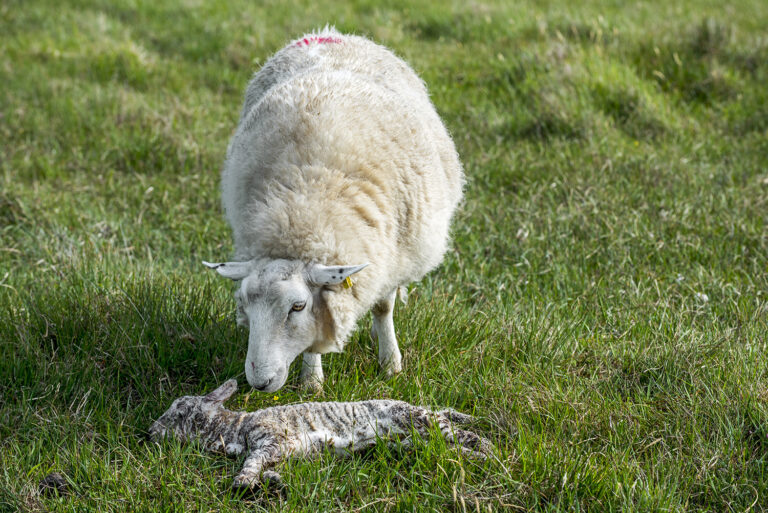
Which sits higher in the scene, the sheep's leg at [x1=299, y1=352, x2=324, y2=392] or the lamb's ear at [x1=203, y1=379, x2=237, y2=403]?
the lamb's ear at [x1=203, y1=379, x2=237, y2=403]

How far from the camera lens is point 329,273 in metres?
2.90

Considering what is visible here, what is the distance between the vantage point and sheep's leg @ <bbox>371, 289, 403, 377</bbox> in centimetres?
371

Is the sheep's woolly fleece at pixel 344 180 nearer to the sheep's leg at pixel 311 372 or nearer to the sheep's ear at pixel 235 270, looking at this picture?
the sheep's ear at pixel 235 270

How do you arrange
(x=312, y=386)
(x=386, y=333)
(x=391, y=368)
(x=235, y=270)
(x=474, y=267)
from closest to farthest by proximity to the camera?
(x=235, y=270), (x=312, y=386), (x=391, y=368), (x=386, y=333), (x=474, y=267)

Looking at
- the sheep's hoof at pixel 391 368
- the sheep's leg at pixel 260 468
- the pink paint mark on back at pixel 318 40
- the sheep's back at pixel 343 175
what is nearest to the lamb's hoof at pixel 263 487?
the sheep's leg at pixel 260 468

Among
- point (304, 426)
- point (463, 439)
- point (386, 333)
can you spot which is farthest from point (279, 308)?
point (386, 333)

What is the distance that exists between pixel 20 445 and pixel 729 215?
4281 mm

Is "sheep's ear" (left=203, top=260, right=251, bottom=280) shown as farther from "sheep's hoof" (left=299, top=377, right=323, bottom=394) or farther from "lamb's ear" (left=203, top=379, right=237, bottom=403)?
"sheep's hoof" (left=299, top=377, right=323, bottom=394)

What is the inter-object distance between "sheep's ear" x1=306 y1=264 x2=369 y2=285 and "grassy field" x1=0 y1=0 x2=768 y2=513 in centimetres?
66

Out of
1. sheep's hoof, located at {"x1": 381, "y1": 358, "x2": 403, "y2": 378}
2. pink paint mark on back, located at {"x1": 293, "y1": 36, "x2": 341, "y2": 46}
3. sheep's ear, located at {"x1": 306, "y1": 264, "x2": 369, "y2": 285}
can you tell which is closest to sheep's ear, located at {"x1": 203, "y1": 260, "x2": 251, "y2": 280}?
sheep's ear, located at {"x1": 306, "y1": 264, "x2": 369, "y2": 285}

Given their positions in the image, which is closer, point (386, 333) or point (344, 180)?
point (344, 180)

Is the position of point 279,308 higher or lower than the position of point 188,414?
higher

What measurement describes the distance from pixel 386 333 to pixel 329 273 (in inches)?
37.4

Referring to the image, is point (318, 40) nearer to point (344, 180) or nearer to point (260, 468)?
point (344, 180)
